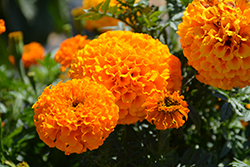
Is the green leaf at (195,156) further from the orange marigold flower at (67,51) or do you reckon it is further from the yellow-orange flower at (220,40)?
the orange marigold flower at (67,51)

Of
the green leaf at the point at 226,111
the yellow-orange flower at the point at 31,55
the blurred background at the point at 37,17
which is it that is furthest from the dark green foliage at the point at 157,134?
the blurred background at the point at 37,17

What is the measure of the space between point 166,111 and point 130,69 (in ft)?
0.50

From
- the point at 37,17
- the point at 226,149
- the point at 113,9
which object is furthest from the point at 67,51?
the point at 37,17

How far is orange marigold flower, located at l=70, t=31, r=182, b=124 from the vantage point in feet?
2.15

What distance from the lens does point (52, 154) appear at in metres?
0.88

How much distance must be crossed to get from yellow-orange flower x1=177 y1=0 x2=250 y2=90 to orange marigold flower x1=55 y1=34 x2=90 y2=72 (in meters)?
0.45

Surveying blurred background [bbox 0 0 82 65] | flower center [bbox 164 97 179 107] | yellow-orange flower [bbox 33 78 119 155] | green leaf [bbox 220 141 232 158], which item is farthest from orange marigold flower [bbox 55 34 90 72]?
blurred background [bbox 0 0 82 65]

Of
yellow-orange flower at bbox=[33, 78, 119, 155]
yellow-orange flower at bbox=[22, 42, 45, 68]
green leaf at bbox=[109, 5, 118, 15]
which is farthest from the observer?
yellow-orange flower at bbox=[22, 42, 45, 68]

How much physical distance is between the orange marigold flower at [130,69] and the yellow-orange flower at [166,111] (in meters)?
0.06

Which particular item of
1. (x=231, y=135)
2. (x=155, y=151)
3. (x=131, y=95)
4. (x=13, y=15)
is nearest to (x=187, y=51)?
(x=131, y=95)

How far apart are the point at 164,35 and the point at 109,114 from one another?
46cm

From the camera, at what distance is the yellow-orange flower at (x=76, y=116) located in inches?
22.0

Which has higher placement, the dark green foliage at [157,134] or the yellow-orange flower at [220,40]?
the yellow-orange flower at [220,40]

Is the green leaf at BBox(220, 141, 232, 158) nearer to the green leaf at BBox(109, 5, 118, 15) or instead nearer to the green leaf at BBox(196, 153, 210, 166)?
the green leaf at BBox(196, 153, 210, 166)
